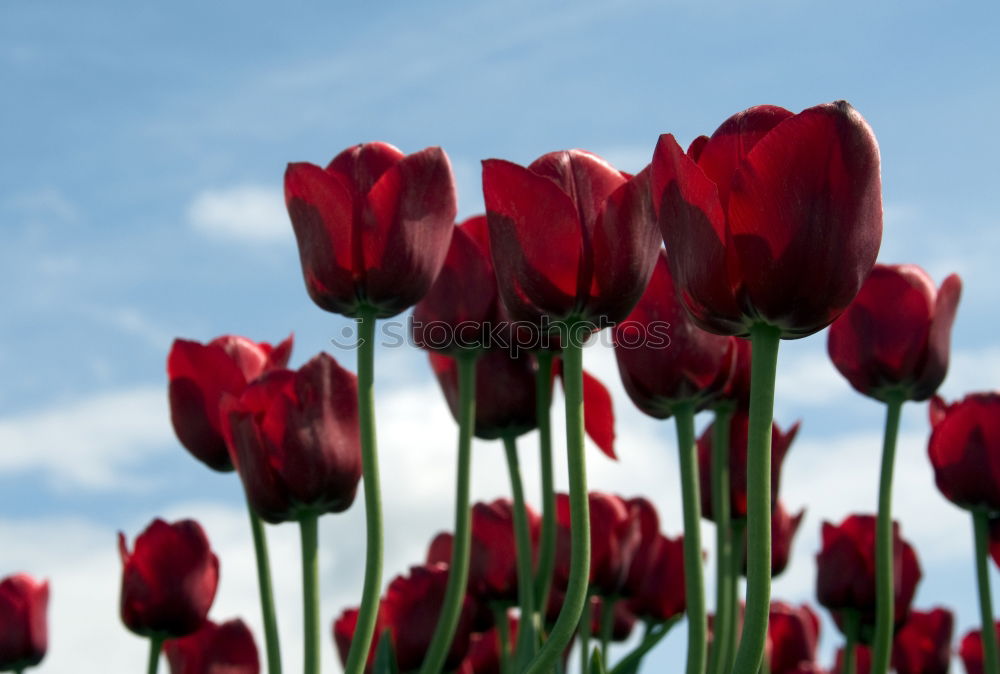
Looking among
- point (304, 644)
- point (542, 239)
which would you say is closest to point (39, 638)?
point (304, 644)

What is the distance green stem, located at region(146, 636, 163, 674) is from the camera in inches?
95.0

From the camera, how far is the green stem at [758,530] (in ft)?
3.51

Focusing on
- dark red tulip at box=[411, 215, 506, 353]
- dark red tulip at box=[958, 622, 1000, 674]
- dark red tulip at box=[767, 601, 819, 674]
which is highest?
dark red tulip at box=[411, 215, 506, 353]

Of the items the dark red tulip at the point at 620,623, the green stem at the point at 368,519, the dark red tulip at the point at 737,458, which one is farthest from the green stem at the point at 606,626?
the green stem at the point at 368,519

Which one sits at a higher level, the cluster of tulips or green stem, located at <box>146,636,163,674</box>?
the cluster of tulips

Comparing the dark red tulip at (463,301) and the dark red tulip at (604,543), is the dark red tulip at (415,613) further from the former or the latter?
the dark red tulip at (463,301)

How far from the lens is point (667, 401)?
186 centimetres

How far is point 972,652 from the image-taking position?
3.67 metres

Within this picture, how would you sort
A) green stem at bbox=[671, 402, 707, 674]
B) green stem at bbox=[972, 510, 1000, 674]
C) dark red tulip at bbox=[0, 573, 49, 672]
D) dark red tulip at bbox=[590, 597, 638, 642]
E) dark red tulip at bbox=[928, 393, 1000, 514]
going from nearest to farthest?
1. green stem at bbox=[671, 402, 707, 674]
2. green stem at bbox=[972, 510, 1000, 674]
3. dark red tulip at bbox=[928, 393, 1000, 514]
4. dark red tulip at bbox=[0, 573, 49, 672]
5. dark red tulip at bbox=[590, 597, 638, 642]

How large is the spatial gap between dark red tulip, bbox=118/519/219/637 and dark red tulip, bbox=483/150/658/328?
135 cm

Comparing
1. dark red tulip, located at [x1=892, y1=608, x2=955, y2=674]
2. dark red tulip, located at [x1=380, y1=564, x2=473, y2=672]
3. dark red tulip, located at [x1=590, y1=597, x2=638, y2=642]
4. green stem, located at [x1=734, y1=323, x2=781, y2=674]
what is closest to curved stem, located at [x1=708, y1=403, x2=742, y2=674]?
dark red tulip, located at [x1=380, y1=564, x2=473, y2=672]

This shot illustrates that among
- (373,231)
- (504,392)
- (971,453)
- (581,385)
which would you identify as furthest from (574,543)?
(971,453)

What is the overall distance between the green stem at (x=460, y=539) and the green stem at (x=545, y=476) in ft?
0.47

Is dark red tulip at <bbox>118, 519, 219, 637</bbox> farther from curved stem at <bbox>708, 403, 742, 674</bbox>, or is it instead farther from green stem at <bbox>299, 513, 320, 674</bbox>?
curved stem at <bbox>708, 403, 742, 674</bbox>
